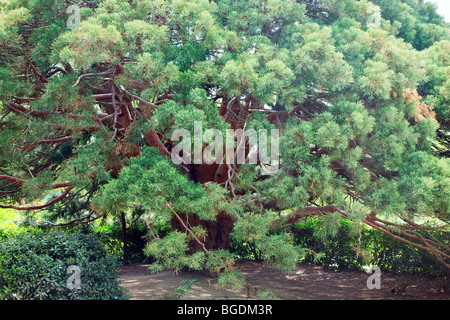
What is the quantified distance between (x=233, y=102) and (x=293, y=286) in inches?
153

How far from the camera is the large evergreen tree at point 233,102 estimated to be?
4.09m

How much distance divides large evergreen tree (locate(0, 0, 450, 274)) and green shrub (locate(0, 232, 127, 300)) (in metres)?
0.72

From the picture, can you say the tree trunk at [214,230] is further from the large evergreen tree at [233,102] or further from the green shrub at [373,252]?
the large evergreen tree at [233,102]

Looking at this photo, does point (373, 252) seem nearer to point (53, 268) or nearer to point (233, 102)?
point (233, 102)

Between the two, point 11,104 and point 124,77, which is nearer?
point 124,77

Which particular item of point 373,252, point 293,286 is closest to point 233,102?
point 293,286

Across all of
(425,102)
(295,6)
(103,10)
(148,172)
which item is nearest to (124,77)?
(103,10)

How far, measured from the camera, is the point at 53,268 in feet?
14.8

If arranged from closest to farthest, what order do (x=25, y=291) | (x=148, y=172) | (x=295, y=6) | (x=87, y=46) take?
(x=148, y=172), (x=87, y=46), (x=25, y=291), (x=295, y=6)

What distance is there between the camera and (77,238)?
16.8 feet

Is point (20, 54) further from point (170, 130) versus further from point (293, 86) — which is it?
point (293, 86)

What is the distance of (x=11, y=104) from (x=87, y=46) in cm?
157

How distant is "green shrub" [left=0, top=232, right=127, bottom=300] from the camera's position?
4.39 metres

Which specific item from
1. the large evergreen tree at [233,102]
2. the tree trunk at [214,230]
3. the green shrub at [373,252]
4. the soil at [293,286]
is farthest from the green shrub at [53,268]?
the green shrub at [373,252]
